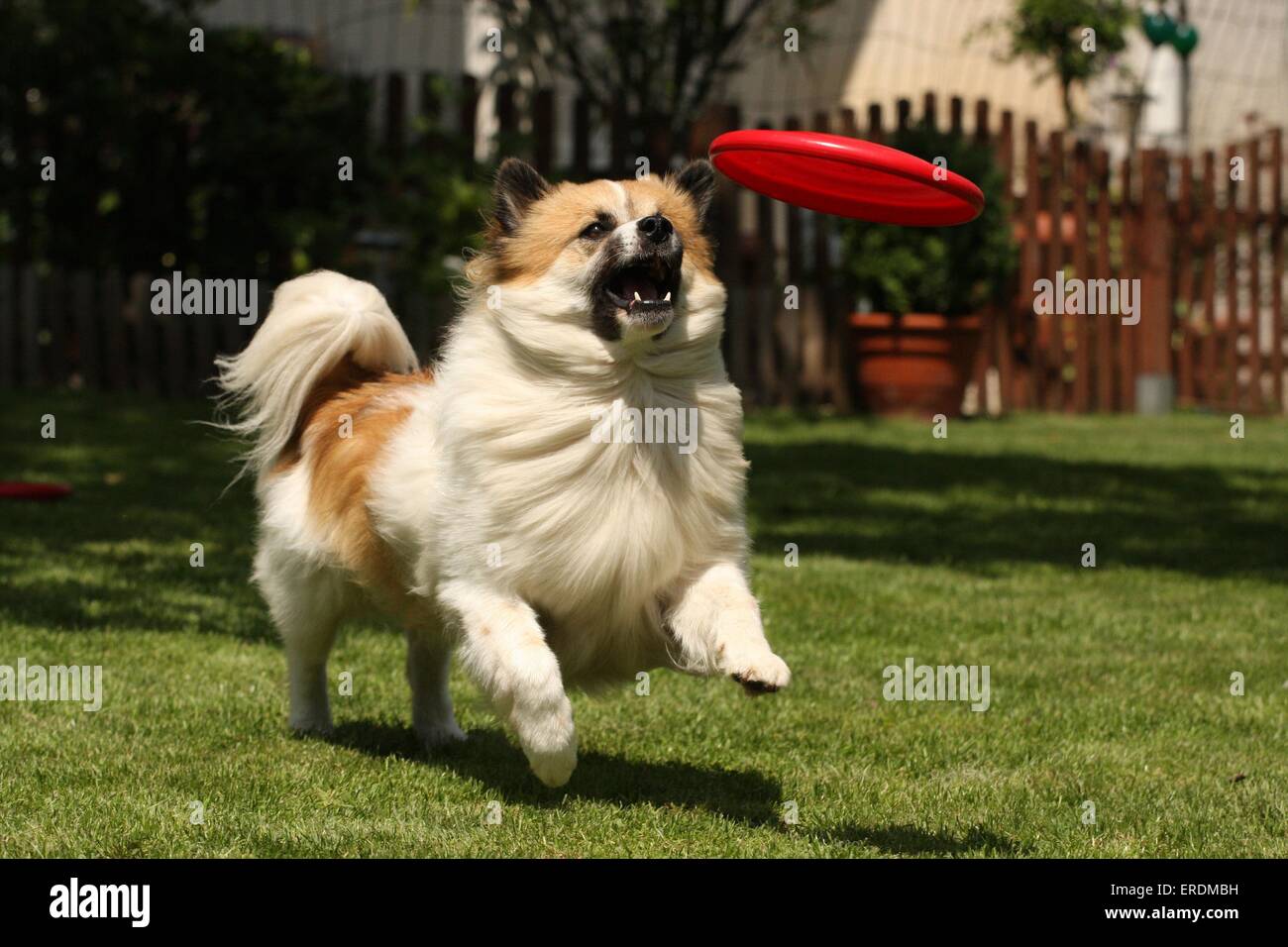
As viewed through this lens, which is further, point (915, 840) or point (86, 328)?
point (86, 328)

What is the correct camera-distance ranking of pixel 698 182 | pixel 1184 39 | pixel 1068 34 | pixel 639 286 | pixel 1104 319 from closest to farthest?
1. pixel 639 286
2. pixel 698 182
3. pixel 1104 319
4. pixel 1068 34
5. pixel 1184 39

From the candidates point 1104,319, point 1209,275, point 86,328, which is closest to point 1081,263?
point 1104,319

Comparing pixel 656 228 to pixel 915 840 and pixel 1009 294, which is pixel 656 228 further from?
pixel 1009 294

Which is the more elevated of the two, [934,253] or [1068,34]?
[1068,34]

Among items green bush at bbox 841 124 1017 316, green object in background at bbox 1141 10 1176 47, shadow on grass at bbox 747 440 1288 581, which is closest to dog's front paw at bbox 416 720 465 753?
shadow on grass at bbox 747 440 1288 581

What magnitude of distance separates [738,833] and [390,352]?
206 centimetres

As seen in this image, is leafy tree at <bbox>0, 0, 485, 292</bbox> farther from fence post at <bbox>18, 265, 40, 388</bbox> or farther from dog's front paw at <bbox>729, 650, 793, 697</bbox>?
dog's front paw at <bbox>729, 650, 793, 697</bbox>

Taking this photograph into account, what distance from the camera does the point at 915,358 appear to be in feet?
42.4

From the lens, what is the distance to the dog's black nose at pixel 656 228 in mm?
4168

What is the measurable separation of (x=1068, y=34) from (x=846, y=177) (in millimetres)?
11714

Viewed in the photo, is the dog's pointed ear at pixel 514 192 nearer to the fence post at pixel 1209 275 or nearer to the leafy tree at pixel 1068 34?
the leafy tree at pixel 1068 34

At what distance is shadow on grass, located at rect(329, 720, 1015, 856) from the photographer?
4.07 m

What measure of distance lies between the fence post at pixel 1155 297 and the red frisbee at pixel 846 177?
10107 mm

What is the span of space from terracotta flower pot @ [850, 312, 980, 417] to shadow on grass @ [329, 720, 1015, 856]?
8138 mm
